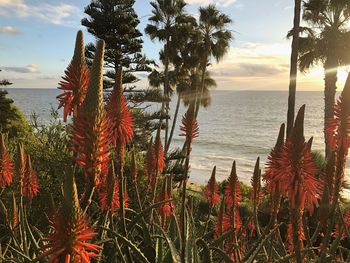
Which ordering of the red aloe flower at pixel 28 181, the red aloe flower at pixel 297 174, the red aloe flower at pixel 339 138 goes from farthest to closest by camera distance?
the red aloe flower at pixel 28 181
the red aloe flower at pixel 339 138
the red aloe flower at pixel 297 174

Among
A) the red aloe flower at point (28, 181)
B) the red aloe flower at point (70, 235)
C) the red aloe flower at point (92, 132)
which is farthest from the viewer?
the red aloe flower at point (28, 181)

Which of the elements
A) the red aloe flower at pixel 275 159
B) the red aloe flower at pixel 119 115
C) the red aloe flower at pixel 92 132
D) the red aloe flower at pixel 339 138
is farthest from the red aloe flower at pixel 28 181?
the red aloe flower at pixel 339 138

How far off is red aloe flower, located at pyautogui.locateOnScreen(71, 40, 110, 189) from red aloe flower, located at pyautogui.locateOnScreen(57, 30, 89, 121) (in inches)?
20.2

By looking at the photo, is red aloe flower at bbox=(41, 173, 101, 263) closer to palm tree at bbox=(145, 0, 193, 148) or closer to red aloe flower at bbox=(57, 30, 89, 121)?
red aloe flower at bbox=(57, 30, 89, 121)

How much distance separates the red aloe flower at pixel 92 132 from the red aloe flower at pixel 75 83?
1.68 feet

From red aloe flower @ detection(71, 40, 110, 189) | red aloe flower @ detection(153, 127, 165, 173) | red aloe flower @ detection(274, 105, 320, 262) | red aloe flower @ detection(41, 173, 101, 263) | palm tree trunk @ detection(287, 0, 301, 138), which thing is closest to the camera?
red aloe flower @ detection(41, 173, 101, 263)

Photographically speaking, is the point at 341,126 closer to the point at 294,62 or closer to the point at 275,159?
the point at 275,159

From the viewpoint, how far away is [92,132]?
1676mm

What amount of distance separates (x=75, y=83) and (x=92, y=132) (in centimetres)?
66

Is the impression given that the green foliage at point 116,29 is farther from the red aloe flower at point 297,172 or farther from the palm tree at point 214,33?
the red aloe flower at point 297,172

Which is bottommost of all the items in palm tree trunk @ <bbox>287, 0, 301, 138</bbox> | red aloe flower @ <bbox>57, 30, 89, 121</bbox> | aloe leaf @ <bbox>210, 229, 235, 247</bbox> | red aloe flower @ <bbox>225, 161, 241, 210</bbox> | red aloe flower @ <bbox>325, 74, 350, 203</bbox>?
aloe leaf @ <bbox>210, 229, 235, 247</bbox>

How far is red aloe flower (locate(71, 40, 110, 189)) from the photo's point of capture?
5.42 ft

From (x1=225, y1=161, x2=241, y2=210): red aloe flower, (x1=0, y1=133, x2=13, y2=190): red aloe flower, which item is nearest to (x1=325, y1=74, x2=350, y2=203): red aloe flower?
(x1=225, y1=161, x2=241, y2=210): red aloe flower

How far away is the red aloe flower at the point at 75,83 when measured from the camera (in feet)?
7.14
